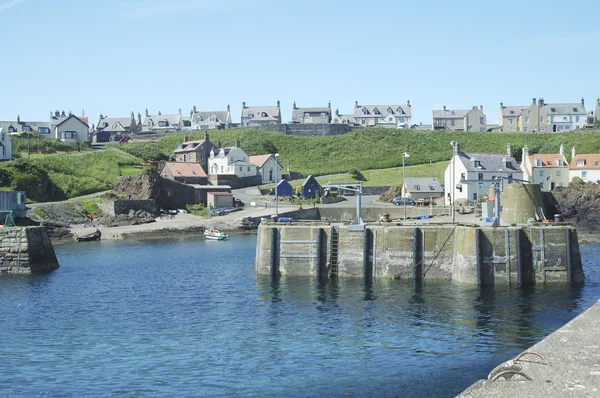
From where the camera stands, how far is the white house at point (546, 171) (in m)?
112

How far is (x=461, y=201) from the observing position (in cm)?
10094

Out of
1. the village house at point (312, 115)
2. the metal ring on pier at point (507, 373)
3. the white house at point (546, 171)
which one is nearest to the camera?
the metal ring on pier at point (507, 373)

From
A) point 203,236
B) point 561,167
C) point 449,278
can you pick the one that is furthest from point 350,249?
point 561,167

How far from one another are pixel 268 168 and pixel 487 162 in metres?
47.9

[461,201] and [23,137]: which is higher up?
[23,137]

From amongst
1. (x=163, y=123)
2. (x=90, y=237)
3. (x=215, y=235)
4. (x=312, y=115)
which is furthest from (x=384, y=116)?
(x=90, y=237)

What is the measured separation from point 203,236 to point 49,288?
43.8 meters

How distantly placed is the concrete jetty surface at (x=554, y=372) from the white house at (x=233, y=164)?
110764 mm

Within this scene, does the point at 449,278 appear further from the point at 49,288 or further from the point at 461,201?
the point at 461,201

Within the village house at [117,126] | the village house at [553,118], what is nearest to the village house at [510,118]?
the village house at [553,118]

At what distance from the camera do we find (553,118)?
17888 centimetres

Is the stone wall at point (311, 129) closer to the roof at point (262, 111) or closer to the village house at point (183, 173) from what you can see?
the roof at point (262, 111)

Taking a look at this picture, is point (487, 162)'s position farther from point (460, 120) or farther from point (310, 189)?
point (460, 120)

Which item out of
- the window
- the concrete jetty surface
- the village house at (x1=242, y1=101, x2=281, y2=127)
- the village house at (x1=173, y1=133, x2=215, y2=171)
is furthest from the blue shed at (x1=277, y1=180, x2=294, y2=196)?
the concrete jetty surface
